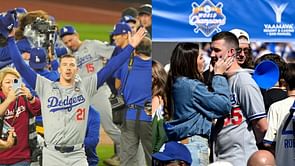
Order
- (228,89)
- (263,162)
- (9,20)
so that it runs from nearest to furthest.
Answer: (263,162) < (228,89) < (9,20)

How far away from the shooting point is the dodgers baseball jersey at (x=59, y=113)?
21.0 ft

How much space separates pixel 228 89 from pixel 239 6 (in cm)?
98

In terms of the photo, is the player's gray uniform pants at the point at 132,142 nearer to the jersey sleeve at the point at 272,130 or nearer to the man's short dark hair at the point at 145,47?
the man's short dark hair at the point at 145,47

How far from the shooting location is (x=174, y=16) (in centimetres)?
654

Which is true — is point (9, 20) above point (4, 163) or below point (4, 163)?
above

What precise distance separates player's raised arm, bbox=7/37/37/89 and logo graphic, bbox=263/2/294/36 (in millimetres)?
2073

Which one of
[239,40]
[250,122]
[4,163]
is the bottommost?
[4,163]

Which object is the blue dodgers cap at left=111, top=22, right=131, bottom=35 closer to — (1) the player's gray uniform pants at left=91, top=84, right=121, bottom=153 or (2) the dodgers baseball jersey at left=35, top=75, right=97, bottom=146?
(1) the player's gray uniform pants at left=91, top=84, right=121, bottom=153

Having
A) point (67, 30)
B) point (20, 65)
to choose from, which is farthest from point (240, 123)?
point (20, 65)

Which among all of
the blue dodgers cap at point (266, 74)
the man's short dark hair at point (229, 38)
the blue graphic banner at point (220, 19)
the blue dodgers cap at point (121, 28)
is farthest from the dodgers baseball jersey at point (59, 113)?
the blue dodgers cap at point (266, 74)

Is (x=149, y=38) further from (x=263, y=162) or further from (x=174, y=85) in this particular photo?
(x=263, y=162)

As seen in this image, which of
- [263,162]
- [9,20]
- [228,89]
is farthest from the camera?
[9,20]

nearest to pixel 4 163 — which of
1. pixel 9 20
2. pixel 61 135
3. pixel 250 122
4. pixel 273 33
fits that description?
pixel 61 135

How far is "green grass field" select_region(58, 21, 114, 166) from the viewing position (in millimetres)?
6562
